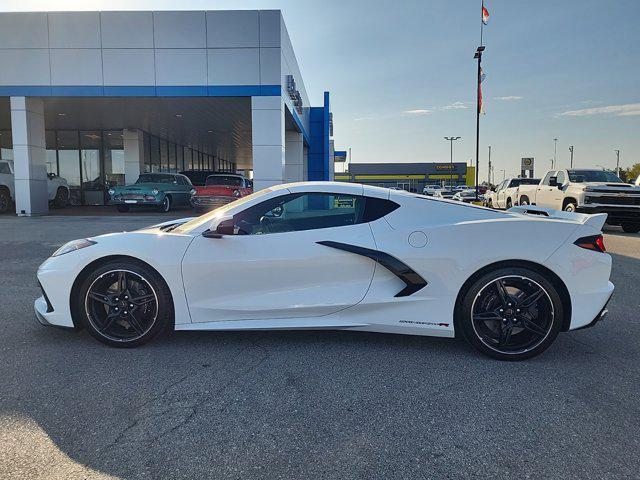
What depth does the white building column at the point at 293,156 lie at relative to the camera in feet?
86.2

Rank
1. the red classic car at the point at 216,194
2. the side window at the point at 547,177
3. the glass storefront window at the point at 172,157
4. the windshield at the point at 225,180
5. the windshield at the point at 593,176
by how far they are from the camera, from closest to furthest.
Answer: the windshield at the point at 593,176, the side window at the point at 547,177, the red classic car at the point at 216,194, the windshield at the point at 225,180, the glass storefront window at the point at 172,157

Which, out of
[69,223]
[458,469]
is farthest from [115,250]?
[69,223]

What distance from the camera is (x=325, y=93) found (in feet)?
95.1

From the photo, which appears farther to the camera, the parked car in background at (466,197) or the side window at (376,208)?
the parked car in background at (466,197)

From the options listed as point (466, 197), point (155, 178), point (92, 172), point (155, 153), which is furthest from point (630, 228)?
point (92, 172)

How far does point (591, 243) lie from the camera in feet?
12.2

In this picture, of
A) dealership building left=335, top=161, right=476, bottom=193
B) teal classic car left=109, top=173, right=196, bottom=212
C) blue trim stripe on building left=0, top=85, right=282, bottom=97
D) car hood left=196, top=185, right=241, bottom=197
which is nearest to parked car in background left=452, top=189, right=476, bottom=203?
car hood left=196, top=185, right=241, bottom=197

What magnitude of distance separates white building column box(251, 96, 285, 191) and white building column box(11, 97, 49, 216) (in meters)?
8.02

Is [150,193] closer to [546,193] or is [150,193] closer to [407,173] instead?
[546,193]

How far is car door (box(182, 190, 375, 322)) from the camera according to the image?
377cm

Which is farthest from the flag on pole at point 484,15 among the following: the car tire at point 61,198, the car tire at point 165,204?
the car tire at point 61,198

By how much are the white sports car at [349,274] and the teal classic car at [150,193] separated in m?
15.2

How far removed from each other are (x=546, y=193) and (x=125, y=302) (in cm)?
1568

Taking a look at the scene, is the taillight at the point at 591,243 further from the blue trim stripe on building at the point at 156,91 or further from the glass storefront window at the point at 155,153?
the glass storefront window at the point at 155,153
